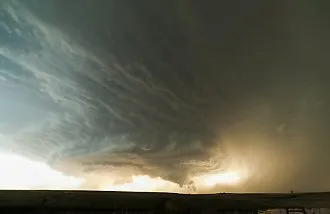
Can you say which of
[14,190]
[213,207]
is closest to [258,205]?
[213,207]

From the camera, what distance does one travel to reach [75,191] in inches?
279

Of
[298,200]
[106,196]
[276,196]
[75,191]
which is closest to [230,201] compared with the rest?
[276,196]

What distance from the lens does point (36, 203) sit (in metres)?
6.64

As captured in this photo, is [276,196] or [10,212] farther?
[276,196]

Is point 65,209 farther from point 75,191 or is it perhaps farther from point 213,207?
point 213,207

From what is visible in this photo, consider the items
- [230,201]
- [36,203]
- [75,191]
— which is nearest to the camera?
[36,203]

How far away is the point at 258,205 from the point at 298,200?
1.03 metres

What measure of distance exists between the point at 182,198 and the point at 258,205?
2222mm

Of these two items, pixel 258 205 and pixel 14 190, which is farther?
pixel 258 205

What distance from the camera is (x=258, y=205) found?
7828mm

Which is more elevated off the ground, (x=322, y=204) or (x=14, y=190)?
(x=14, y=190)

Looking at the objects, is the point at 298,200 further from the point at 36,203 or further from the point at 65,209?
the point at 36,203

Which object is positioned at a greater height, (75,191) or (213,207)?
(75,191)

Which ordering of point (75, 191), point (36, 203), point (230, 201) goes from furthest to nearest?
point (230, 201)
point (75, 191)
point (36, 203)
